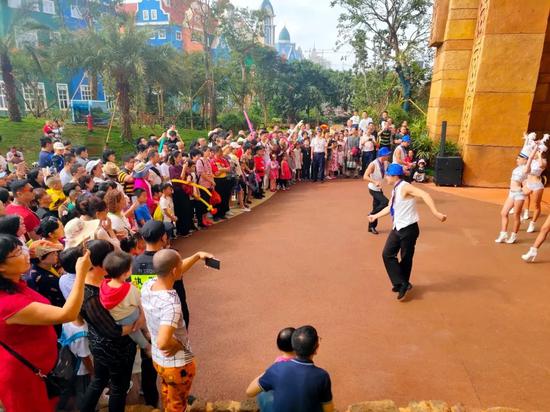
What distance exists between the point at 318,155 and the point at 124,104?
10.5 m

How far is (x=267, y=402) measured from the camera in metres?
2.31

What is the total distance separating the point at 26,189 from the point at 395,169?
4466 mm

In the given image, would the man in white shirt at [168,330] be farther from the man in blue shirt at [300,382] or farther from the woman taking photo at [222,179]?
the woman taking photo at [222,179]

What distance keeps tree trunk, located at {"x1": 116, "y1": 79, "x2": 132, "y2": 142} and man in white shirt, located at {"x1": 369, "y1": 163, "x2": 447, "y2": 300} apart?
16.1 meters

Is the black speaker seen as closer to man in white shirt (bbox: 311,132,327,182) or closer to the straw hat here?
man in white shirt (bbox: 311,132,327,182)

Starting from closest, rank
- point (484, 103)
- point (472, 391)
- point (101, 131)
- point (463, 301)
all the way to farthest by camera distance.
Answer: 1. point (472, 391)
2. point (463, 301)
3. point (484, 103)
4. point (101, 131)

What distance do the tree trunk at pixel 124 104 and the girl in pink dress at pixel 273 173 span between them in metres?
9.86

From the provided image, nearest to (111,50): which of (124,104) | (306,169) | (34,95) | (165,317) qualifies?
(124,104)

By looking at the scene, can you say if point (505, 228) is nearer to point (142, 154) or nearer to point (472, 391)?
point (472, 391)

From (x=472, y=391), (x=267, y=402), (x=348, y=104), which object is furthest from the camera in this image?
(x=348, y=104)

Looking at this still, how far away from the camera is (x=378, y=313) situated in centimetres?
487

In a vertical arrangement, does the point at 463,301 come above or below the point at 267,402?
below

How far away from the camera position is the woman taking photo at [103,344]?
287 centimetres

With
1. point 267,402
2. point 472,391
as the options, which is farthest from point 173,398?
point 472,391
